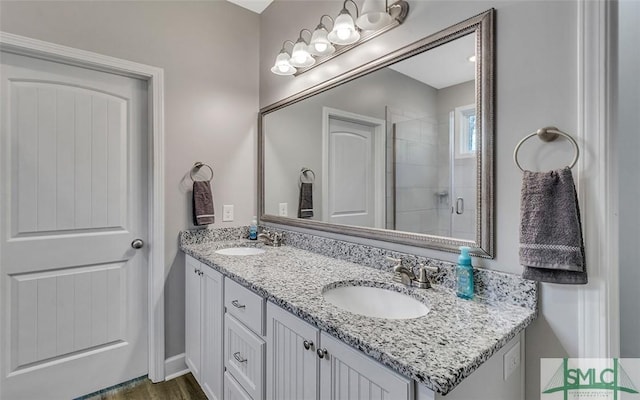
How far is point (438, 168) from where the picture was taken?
1261mm

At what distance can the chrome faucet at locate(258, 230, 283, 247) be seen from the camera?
→ 2.08 meters

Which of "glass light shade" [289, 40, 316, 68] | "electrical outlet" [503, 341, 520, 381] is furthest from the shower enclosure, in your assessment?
"glass light shade" [289, 40, 316, 68]

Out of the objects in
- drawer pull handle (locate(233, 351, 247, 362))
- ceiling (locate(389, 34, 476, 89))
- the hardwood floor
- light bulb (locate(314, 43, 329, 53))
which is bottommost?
the hardwood floor

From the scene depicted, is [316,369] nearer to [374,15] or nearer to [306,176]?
[306,176]

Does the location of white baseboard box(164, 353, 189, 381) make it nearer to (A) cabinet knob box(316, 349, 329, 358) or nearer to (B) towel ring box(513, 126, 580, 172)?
(A) cabinet knob box(316, 349, 329, 358)

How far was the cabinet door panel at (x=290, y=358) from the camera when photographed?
3.16 feet

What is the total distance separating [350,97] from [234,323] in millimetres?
1298

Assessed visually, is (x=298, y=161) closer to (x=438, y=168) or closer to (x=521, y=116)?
(x=438, y=168)

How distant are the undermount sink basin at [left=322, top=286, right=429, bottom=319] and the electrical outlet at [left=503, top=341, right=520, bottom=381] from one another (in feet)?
1.10

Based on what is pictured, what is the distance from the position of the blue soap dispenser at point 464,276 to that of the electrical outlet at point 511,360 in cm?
19

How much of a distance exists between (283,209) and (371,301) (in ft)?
3.42

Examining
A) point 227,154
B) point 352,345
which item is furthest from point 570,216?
point 227,154

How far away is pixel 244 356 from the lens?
1323mm

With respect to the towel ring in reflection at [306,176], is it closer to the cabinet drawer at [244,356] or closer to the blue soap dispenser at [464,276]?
the cabinet drawer at [244,356]
